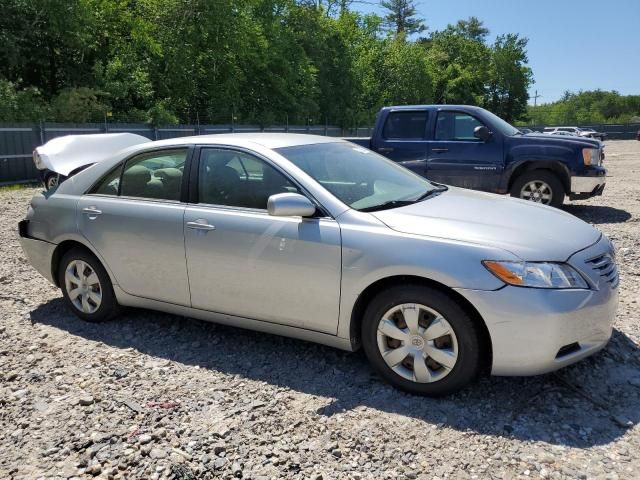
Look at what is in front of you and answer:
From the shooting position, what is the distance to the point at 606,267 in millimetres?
3354

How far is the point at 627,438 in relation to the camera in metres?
2.88

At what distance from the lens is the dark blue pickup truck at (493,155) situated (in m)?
8.99

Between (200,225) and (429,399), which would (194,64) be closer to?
(200,225)

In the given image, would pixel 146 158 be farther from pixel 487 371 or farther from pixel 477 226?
pixel 487 371

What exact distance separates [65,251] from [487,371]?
11.5ft

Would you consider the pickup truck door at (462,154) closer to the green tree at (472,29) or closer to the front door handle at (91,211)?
the front door handle at (91,211)

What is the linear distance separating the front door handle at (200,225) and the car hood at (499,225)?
1172mm

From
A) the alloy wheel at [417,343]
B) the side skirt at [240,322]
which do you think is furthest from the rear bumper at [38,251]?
the alloy wheel at [417,343]

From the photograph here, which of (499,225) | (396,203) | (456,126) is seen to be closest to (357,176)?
(396,203)

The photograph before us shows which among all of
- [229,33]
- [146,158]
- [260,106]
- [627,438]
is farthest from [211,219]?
[260,106]

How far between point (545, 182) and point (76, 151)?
756 centimetres

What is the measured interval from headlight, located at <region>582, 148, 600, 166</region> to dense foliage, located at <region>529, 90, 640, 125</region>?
73467mm

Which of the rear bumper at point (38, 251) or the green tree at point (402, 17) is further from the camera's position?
the green tree at point (402, 17)

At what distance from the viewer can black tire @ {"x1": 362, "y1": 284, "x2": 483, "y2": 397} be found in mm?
3102
